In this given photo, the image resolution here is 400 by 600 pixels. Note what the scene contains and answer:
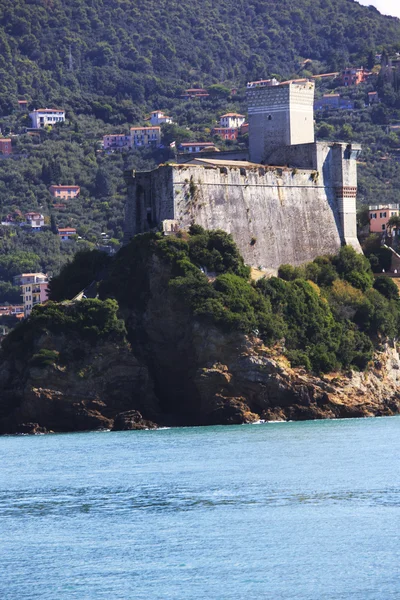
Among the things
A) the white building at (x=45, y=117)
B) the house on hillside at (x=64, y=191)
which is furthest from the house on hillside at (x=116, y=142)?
the house on hillside at (x=64, y=191)

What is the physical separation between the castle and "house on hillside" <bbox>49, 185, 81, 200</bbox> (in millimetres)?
57757

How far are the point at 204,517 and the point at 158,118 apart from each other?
10895cm

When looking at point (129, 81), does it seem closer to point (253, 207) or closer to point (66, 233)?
point (66, 233)

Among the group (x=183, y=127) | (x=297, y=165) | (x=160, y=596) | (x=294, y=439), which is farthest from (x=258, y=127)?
(x=183, y=127)

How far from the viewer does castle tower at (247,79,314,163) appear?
220 ft

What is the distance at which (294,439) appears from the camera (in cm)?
4853

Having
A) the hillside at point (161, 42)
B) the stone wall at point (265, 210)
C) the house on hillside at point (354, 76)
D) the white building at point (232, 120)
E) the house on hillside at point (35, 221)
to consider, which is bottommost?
the stone wall at point (265, 210)

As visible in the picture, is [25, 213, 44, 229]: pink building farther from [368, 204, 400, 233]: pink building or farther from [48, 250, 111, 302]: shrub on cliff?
[48, 250, 111, 302]: shrub on cliff

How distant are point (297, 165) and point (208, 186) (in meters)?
6.86

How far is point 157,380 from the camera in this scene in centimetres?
5641

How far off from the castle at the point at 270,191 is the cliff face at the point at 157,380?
4.27m

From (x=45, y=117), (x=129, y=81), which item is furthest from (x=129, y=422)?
(x=129, y=81)

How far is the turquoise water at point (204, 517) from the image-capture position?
2866 centimetres

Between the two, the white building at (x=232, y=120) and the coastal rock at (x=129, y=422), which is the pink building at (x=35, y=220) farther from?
the coastal rock at (x=129, y=422)
